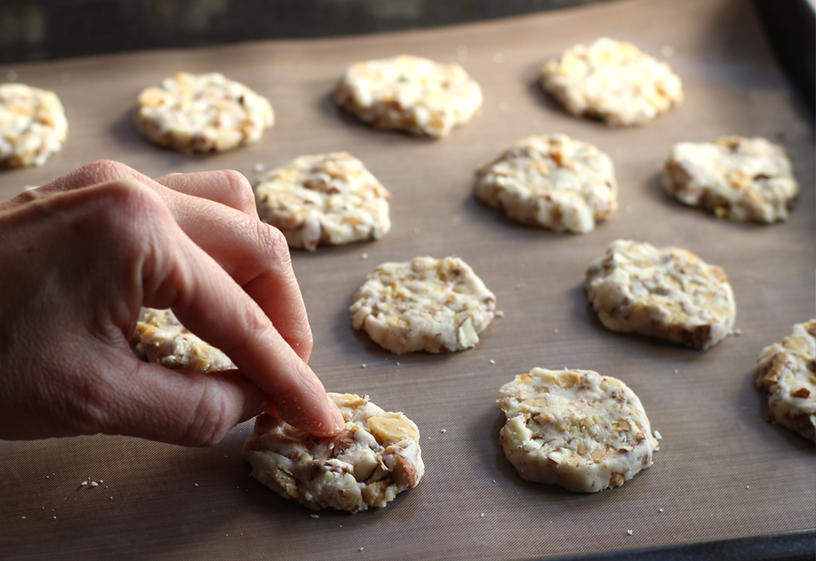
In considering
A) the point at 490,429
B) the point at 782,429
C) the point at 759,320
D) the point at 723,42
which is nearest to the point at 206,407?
the point at 490,429

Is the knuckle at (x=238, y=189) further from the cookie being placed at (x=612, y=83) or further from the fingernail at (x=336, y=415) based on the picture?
the cookie being placed at (x=612, y=83)

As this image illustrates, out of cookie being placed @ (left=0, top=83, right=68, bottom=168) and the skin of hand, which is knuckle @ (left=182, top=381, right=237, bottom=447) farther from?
cookie being placed @ (left=0, top=83, right=68, bottom=168)

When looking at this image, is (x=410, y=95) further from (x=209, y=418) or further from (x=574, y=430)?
(x=209, y=418)

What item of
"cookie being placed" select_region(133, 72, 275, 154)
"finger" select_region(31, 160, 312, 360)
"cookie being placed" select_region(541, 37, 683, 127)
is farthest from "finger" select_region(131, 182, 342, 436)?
"cookie being placed" select_region(541, 37, 683, 127)

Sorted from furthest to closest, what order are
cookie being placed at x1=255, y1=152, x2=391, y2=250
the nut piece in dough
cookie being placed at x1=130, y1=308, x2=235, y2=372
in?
cookie being placed at x1=255, y1=152, x2=391, y2=250
the nut piece in dough
cookie being placed at x1=130, y1=308, x2=235, y2=372

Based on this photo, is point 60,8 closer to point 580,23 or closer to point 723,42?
point 580,23

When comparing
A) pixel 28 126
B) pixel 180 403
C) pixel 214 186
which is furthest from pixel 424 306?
pixel 28 126
